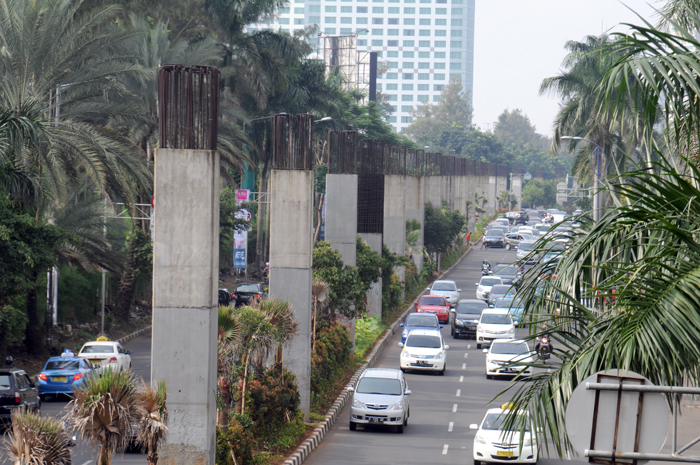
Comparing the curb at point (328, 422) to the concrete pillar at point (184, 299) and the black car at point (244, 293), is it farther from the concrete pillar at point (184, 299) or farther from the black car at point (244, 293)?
the black car at point (244, 293)

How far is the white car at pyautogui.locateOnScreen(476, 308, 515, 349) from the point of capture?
35125 millimetres

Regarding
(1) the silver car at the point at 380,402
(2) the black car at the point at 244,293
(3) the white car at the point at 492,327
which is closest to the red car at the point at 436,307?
(3) the white car at the point at 492,327

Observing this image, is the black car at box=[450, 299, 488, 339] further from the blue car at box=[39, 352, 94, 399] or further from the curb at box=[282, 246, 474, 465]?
the blue car at box=[39, 352, 94, 399]

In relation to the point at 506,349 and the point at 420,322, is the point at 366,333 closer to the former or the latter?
the point at 420,322

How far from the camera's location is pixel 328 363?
989 inches

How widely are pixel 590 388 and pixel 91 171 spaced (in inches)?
793

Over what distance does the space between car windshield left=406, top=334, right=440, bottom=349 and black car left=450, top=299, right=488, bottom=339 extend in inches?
316

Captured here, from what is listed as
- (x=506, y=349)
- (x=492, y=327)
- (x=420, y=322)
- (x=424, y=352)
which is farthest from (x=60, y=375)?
(x=492, y=327)

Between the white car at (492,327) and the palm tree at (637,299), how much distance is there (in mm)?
26281

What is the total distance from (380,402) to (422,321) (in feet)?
44.7

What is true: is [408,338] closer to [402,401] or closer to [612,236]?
[402,401]

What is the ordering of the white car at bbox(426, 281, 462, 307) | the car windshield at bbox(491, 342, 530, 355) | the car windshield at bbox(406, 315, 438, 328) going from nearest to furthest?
the car windshield at bbox(491, 342, 530, 355) → the car windshield at bbox(406, 315, 438, 328) → the white car at bbox(426, 281, 462, 307)

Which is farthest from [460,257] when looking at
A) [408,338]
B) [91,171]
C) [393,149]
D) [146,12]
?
[91,171]

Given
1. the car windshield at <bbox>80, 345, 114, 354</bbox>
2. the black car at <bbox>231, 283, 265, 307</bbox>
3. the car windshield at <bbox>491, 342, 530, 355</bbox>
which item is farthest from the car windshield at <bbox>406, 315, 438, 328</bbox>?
the car windshield at <bbox>80, 345, 114, 354</bbox>
